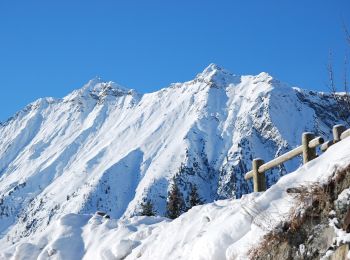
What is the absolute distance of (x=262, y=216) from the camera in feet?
28.7

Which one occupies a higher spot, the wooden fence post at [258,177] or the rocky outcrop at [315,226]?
the wooden fence post at [258,177]

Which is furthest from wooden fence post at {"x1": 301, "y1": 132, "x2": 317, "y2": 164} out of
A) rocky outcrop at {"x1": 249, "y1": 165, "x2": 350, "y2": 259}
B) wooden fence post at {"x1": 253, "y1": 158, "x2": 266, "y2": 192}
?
rocky outcrop at {"x1": 249, "y1": 165, "x2": 350, "y2": 259}

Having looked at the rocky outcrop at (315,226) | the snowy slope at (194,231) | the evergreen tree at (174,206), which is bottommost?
the rocky outcrop at (315,226)

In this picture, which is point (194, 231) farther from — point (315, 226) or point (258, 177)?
point (315, 226)

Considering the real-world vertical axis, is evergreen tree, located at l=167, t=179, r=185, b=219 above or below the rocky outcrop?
above

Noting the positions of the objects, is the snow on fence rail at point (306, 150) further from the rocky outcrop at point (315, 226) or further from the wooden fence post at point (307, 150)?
the rocky outcrop at point (315, 226)

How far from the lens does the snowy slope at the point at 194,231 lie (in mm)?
8680

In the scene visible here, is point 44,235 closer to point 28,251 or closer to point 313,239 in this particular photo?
point 28,251

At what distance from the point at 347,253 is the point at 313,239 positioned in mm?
749

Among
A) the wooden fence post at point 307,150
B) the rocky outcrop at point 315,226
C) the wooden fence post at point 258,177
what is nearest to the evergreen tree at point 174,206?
the wooden fence post at point 258,177

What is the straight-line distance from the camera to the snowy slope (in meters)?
8.68

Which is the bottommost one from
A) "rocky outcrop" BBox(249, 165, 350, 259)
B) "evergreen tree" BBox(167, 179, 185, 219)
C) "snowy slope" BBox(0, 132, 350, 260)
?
"rocky outcrop" BBox(249, 165, 350, 259)

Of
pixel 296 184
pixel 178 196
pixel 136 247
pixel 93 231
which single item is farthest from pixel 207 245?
pixel 178 196

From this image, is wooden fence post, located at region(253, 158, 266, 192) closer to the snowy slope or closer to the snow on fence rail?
the snow on fence rail
